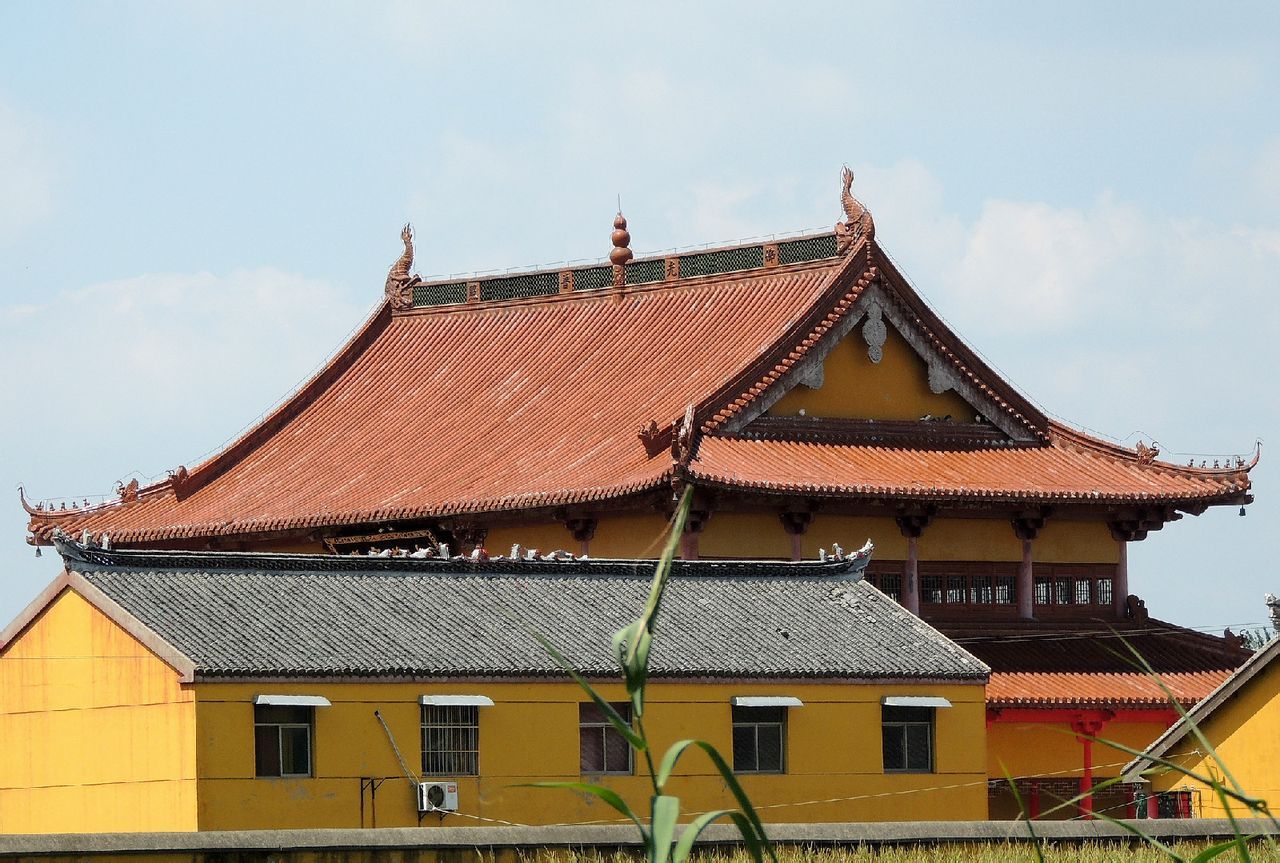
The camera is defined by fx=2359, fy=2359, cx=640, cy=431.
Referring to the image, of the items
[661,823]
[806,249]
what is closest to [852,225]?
[806,249]

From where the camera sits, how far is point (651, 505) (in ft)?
113

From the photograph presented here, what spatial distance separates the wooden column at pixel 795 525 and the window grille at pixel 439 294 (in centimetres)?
1179

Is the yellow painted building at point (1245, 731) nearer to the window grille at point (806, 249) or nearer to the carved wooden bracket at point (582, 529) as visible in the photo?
the carved wooden bracket at point (582, 529)

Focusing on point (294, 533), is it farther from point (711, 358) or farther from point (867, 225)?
point (867, 225)

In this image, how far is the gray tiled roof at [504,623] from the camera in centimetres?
2631

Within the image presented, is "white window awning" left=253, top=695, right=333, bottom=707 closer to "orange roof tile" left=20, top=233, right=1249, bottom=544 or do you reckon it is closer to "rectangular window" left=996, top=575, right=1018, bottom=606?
"orange roof tile" left=20, top=233, right=1249, bottom=544

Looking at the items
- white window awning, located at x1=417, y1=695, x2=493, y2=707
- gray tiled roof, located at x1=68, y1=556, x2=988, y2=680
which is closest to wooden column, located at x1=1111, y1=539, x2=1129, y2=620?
gray tiled roof, located at x1=68, y1=556, x2=988, y2=680

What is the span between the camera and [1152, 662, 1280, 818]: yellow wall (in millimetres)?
28359

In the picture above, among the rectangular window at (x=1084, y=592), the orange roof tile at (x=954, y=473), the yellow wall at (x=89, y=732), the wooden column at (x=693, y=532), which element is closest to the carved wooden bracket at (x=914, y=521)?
the orange roof tile at (x=954, y=473)

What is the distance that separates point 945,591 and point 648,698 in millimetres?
10723

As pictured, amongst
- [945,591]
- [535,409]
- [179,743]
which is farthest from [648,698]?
[535,409]

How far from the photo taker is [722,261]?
4112 cm

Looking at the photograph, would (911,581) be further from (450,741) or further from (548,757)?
(450,741)

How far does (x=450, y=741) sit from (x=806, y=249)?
1533 cm
